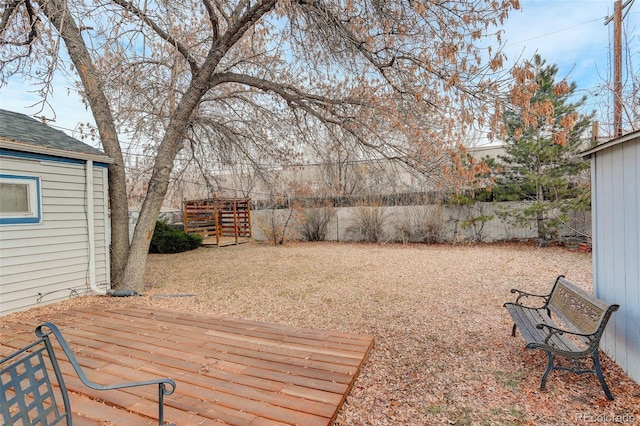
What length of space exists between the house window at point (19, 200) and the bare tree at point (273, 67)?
3.83 feet

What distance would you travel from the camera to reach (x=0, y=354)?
2.96 metres

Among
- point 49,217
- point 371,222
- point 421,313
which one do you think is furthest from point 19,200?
point 371,222

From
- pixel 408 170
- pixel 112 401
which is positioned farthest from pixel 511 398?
pixel 408 170

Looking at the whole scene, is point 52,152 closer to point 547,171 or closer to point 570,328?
point 570,328

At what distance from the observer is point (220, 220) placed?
12891mm


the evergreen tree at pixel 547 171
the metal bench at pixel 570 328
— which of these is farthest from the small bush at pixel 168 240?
the evergreen tree at pixel 547 171

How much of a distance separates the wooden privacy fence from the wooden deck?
26.6 ft

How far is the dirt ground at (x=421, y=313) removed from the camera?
2.24 meters

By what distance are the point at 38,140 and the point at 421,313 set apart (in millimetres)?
5717

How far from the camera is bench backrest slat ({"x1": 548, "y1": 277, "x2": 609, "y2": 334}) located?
254cm

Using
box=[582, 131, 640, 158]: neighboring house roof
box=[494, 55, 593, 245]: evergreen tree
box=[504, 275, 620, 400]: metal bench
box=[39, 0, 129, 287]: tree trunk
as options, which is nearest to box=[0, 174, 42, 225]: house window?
box=[39, 0, 129, 287]: tree trunk

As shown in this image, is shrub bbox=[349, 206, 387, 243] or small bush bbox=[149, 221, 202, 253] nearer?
small bush bbox=[149, 221, 202, 253]

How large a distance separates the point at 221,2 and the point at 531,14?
454cm

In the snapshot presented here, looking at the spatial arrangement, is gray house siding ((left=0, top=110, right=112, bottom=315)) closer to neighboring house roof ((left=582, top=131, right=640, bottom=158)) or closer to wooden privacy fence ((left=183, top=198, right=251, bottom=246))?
wooden privacy fence ((left=183, top=198, right=251, bottom=246))
